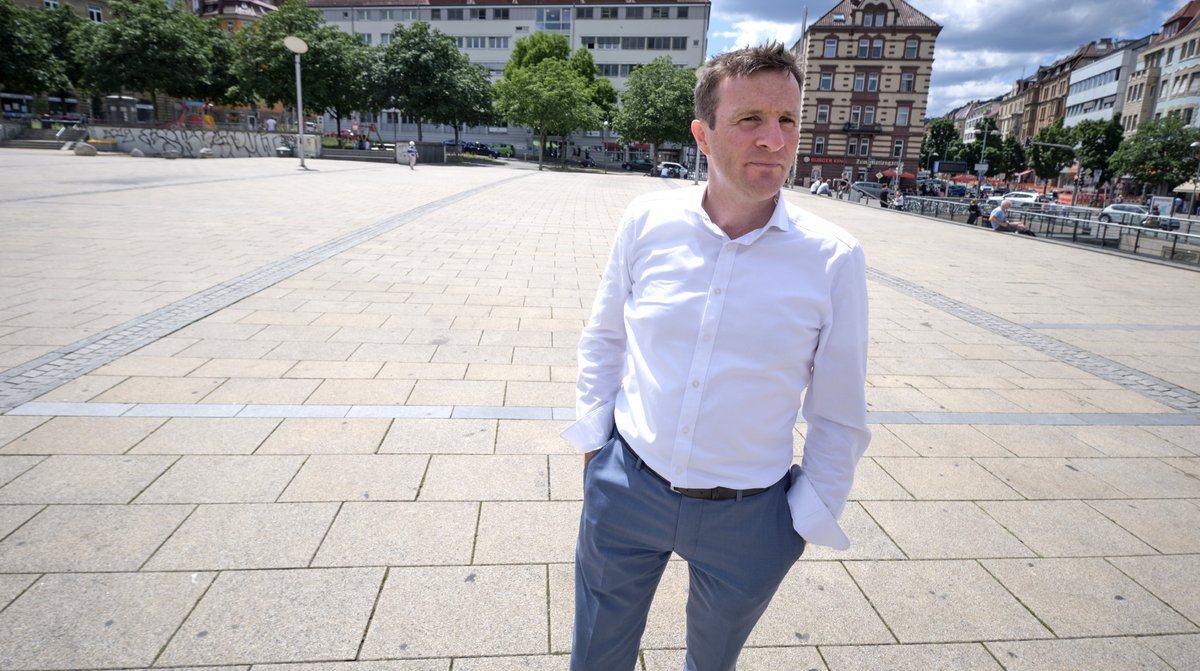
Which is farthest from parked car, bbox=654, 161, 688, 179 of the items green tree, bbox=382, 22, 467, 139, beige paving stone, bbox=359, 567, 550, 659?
beige paving stone, bbox=359, 567, 550, 659

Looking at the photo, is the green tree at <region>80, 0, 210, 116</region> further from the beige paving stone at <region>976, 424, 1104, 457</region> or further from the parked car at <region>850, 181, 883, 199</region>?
the beige paving stone at <region>976, 424, 1104, 457</region>

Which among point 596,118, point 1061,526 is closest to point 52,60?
point 596,118

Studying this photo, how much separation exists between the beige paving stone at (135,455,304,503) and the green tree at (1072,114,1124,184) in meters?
69.2

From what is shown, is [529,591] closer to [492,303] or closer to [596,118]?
[492,303]

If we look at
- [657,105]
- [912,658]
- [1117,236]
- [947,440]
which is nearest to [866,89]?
[657,105]

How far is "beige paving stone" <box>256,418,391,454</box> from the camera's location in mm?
3949

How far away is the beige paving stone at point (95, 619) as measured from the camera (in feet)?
7.61

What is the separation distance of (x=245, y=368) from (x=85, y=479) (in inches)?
71.6

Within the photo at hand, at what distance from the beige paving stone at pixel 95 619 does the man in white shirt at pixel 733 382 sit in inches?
Result: 69.6

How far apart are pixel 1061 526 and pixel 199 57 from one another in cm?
5316

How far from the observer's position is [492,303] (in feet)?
25.4

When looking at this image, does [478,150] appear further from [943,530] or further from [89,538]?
[943,530]

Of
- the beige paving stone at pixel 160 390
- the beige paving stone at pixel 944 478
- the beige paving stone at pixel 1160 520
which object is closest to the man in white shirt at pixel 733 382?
the beige paving stone at pixel 944 478

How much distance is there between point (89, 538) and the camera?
9.78 feet
